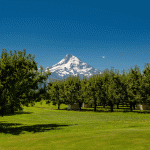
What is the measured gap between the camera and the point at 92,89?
216 ft

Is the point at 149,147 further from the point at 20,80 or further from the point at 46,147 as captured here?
the point at 20,80

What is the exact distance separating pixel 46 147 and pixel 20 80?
11477 millimetres

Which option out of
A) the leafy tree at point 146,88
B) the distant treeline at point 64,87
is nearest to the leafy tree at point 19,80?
the distant treeline at point 64,87

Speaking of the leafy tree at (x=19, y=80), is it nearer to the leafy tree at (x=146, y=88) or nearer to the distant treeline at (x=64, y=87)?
the distant treeline at (x=64, y=87)

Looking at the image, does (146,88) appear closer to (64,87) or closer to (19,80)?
(64,87)

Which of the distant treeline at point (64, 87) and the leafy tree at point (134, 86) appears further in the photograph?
the leafy tree at point (134, 86)

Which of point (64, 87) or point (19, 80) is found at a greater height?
point (64, 87)

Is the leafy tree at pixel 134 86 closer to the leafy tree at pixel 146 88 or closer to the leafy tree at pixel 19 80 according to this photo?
the leafy tree at pixel 146 88

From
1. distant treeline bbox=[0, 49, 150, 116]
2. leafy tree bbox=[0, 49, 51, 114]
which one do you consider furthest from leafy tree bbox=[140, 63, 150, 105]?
leafy tree bbox=[0, 49, 51, 114]

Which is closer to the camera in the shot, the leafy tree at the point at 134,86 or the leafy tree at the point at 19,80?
the leafy tree at the point at 19,80

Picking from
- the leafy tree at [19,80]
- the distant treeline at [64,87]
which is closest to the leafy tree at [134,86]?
the distant treeline at [64,87]

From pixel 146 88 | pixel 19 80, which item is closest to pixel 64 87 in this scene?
pixel 146 88

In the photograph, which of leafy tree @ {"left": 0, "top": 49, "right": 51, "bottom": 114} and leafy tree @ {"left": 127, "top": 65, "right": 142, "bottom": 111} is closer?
leafy tree @ {"left": 0, "top": 49, "right": 51, "bottom": 114}

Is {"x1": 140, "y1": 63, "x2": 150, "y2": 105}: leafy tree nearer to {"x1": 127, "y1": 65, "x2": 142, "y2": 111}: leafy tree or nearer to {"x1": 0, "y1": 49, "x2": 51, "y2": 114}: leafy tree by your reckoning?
{"x1": 127, "y1": 65, "x2": 142, "y2": 111}: leafy tree
